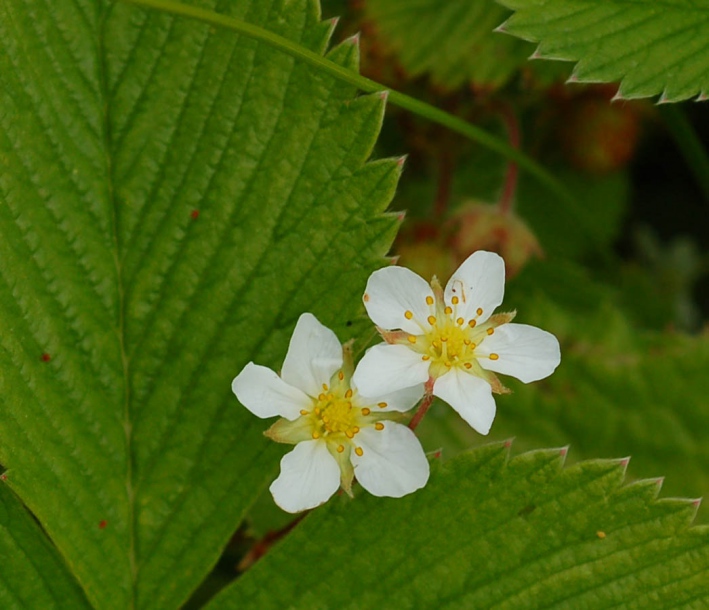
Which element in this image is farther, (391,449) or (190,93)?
(190,93)

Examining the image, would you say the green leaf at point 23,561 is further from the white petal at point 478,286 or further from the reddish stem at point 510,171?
the reddish stem at point 510,171

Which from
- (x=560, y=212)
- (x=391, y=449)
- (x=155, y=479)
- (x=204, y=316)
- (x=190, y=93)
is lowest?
(x=391, y=449)

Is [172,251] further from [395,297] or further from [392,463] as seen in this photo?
[392,463]

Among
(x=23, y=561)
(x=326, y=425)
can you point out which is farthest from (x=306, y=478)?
(x=23, y=561)

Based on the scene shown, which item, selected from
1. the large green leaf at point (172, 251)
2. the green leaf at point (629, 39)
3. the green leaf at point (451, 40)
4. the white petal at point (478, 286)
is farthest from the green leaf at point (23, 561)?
the green leaf at point (451, 40)

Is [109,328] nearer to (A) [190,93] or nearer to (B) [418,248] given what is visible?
(A) [190,93]

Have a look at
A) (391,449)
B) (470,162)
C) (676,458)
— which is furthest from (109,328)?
(470,162)
